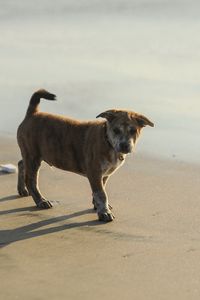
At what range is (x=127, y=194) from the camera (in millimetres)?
8102

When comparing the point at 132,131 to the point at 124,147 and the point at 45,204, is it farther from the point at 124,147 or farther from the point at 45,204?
the point at 45,204

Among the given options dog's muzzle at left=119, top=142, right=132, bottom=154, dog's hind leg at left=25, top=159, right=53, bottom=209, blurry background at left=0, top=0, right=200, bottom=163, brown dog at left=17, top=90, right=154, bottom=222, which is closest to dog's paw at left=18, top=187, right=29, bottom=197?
brown dog at left=17, top=90, right=154, bottom=222

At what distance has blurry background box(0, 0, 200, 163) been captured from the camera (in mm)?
10914

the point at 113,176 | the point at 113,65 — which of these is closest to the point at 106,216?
the point at 113,176

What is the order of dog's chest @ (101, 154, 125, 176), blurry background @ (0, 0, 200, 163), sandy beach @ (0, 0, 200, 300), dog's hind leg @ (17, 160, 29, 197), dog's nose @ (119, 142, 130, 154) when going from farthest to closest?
blurry background @ (0, 0, 200, 163) → dog's hind leg @ (17, 160, 29, 197) → dog's chest @ (101, 154, 125, 176) → dog's nose @ (119, 142, 130, 154) → sandy beach @ (0, 0, 200, 300)

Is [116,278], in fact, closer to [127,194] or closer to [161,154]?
[127,194]

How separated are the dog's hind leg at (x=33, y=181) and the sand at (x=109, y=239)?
0.40 feet

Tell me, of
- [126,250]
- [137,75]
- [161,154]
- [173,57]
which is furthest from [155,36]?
[126,250]

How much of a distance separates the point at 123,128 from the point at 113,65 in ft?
23.2

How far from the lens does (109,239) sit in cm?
664

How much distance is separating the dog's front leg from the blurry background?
2.12 m

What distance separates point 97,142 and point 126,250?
1387mm

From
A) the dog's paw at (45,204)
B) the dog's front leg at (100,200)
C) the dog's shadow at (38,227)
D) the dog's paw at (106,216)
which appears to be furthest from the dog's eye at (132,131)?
the dog's paw at (45,204)

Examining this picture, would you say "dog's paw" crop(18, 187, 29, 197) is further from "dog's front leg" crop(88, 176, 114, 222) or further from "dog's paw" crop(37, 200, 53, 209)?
"dog's front leg" crop(88, 176, 114, 222)
